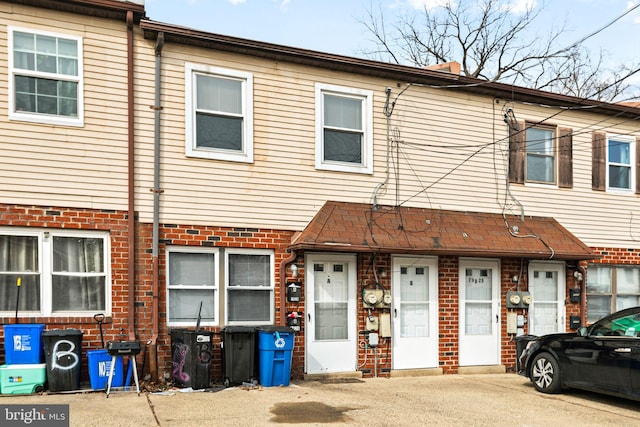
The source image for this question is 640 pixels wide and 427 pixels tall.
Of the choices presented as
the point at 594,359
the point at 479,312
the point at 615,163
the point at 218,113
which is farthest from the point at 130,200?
the point at 615,163

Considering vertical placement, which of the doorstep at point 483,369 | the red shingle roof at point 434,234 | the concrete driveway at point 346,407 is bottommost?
the doorstep at point 483,369

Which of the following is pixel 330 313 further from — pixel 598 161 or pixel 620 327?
pixel 598 161

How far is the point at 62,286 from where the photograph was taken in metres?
9.34

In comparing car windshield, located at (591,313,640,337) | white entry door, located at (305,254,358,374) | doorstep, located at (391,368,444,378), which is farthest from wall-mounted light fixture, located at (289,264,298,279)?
car windshield, located at (591,313,640,337)

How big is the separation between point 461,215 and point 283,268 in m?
3.72

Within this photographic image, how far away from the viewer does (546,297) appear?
12742mm

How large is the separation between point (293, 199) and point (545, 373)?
477cm

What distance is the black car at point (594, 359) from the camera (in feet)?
27.0

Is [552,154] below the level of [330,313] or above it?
above

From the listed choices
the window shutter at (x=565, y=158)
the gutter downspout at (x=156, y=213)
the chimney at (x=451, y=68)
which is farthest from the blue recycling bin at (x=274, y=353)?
the window shutter at (x=565, y=158)

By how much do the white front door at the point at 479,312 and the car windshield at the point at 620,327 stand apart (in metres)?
3.18

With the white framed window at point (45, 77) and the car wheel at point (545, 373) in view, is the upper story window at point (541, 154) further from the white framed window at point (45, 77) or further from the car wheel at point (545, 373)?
the white framed window at point (45, 77)

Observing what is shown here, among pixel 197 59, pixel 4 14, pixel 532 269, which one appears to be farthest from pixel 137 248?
pixel 532 269

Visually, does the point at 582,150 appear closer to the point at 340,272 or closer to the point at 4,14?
the point at 340,272
